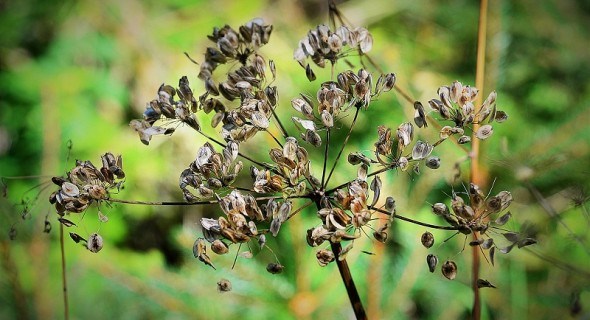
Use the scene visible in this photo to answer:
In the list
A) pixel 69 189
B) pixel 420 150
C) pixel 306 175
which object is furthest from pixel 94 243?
pixel 420 150

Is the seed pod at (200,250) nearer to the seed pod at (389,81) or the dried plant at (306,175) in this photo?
the dried plant at (306,175)

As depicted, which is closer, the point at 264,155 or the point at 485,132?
the point at 485,132

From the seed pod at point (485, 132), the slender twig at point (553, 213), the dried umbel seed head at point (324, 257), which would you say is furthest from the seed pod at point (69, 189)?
the slender twig at point (553, 213)

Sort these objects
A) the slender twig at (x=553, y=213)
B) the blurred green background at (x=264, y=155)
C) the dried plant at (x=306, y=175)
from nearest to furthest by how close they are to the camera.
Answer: the dried plant at (x=306, y=175), the slender twig at (x=553, y=213), the blurred green background at (x=264, y=155)

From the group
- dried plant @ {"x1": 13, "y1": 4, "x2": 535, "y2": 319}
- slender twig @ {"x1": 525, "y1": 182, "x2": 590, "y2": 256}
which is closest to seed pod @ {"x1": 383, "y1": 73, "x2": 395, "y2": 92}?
dried plant @ {"x1": 13, "y1": 4, "x2": 535, "y2": 319}

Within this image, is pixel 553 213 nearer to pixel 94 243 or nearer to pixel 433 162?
pixel 433 162

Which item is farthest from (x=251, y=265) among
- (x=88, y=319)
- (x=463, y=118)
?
(x=463, y=118)

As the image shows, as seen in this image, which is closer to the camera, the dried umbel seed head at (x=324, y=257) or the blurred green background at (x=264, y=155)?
the dried umbel seed head at (x=324, y=257)

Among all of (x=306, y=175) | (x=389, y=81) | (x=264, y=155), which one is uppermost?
(x=264, y=155)

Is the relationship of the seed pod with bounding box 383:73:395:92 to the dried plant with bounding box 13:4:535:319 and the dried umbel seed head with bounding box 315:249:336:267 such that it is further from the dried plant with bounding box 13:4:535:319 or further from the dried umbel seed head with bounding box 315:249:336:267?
the dried umbel seed head with bounding box 315:249:336:267
